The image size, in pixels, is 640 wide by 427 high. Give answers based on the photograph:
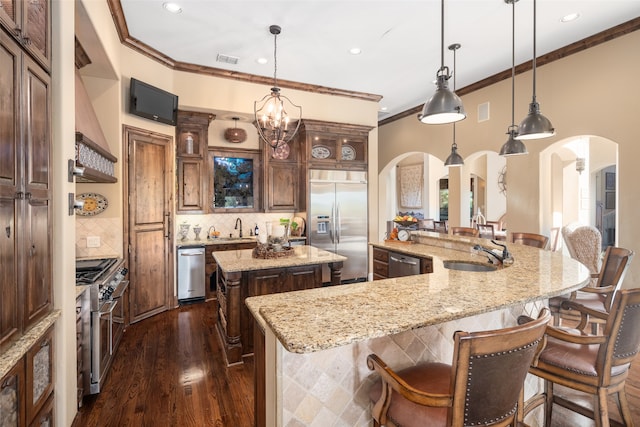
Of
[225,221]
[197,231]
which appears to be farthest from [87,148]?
[225,221]

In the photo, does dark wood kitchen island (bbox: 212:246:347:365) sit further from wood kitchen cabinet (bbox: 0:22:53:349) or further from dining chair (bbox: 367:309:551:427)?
dining chair (bbox: 367:309:551:427)

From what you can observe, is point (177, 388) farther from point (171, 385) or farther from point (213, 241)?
point (213, 241)

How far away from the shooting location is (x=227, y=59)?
4.47 metres

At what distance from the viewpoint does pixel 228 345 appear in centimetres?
303

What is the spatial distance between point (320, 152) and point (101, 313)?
4042 mm

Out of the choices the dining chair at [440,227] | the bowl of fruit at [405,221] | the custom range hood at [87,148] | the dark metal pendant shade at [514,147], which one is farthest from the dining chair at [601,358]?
the dining chair at [440,227]

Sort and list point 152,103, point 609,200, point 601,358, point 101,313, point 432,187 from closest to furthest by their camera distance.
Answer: point 601,358 < point 101,313 < point 152,103 < point 609,200 < point 432,187

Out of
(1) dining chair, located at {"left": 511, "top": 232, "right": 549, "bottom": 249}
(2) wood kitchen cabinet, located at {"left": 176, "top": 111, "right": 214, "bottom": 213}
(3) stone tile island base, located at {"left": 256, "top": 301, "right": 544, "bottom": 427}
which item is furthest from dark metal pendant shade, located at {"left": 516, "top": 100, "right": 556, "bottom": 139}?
Answer: (2) wood kitchen cabinet, located at {"left": 176, "top": 111, "right": 214, "bottom": 213}

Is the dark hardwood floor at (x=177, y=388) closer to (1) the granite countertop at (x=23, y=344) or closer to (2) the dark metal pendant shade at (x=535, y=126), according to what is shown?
(1) the granite countertop at (x=23, y=344)

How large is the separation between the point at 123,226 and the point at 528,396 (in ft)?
13.8

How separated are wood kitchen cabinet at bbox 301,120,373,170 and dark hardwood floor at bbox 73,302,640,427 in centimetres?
332

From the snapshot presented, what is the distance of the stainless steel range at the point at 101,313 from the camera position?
2.48 metres

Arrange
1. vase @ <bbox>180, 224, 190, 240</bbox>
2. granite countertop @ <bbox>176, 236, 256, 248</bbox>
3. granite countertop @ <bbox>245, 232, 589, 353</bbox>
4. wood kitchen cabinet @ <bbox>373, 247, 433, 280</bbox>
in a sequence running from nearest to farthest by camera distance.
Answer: granite countertop @ <bbox>245, 232, 589, 353</bbox>, wood kitchen cabinet @ <bbox>373, 247, 433, 280</bbox>, granite countertop @ <bbox>176, 236, 256, 248</bbox>, vase @ <bbox>180, 224, 190, 240</bbox>

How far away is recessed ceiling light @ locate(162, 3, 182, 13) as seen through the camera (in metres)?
3.24
